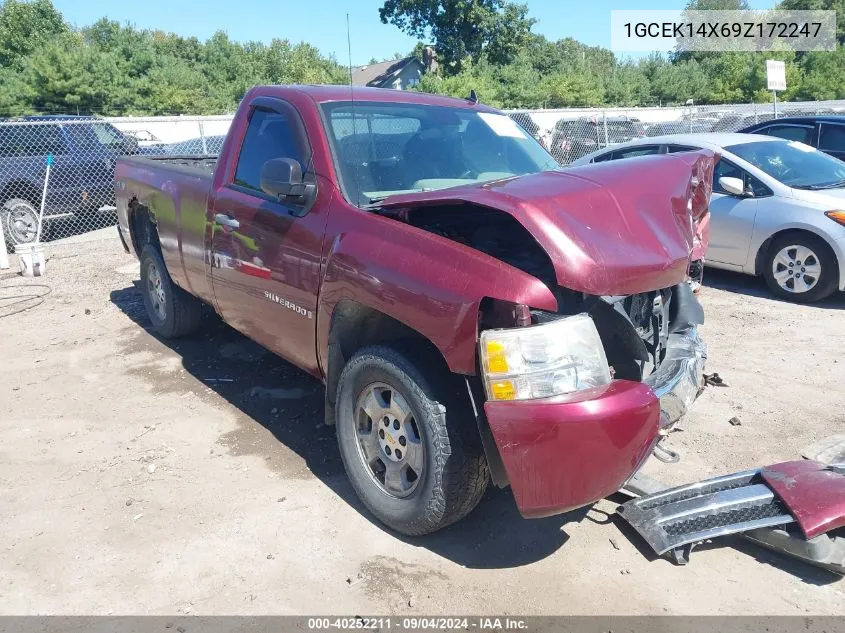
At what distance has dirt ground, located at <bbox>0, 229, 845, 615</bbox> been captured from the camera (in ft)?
9.68

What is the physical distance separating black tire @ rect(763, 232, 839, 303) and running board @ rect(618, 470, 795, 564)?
4483 millimetres

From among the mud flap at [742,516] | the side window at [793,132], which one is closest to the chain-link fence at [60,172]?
the side window at [793,132]

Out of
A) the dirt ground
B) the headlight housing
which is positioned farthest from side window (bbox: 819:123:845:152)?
the headlight housing

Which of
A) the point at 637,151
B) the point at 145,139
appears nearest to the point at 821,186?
the point at 637,151

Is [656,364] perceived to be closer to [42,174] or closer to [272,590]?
[272,590]

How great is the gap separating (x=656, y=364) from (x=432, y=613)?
1.57m

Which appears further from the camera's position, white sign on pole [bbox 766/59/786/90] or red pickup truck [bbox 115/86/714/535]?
white sign on pole [bbox 766/59/786/90]

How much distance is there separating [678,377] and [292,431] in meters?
2.49

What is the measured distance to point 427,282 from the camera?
2.88 meters

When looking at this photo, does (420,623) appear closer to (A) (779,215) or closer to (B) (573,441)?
(B) (573,441)

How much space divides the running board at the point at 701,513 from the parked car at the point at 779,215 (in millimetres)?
4269

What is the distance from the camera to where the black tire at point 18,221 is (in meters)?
10.9

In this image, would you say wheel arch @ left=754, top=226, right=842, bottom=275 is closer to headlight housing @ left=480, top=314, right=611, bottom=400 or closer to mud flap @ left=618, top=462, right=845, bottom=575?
mud flap @ left=618, top=462, right=845, bottom=575

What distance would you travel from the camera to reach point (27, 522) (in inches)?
141
